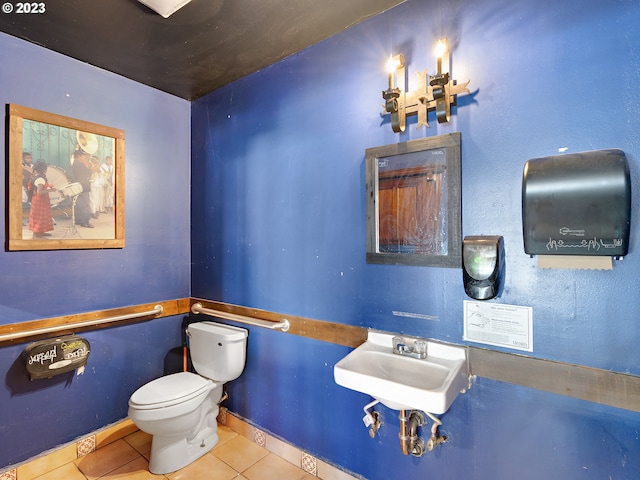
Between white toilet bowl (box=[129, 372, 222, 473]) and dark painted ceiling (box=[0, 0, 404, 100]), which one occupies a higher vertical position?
dark painted ceiling (box=[0, 0, 404, 100])

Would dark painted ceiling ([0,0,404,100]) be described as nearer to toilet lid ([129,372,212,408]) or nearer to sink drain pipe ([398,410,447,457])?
sink drain pipe ([398,410,447,457])

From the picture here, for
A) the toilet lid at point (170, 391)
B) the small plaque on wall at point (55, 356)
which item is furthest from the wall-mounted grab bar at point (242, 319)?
the small plaque on wall at point (55, 356)

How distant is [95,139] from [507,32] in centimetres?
237

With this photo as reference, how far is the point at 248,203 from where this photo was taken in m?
2.20

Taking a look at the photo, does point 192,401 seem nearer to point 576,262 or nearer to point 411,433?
point 411,433

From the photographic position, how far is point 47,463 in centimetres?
187

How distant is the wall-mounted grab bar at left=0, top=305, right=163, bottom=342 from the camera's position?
1741mm

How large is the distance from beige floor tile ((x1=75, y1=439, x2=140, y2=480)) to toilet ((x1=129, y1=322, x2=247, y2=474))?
0.73ft

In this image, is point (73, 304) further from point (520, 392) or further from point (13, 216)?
point (520, 392)

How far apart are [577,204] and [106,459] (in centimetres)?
280

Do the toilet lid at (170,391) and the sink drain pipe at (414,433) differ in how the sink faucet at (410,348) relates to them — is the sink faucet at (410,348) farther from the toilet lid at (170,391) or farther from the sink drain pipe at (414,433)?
the toilet lid at (170,391)

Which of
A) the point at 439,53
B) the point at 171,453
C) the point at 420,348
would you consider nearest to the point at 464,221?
the point at 420,348

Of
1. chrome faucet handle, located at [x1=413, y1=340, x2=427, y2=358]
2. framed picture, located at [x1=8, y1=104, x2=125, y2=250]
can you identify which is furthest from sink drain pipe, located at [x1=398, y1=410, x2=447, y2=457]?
framed picture, located at [x1=8, y1=104, x2=125, y2=250]

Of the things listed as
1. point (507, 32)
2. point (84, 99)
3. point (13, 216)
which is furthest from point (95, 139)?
point (507, 32)
